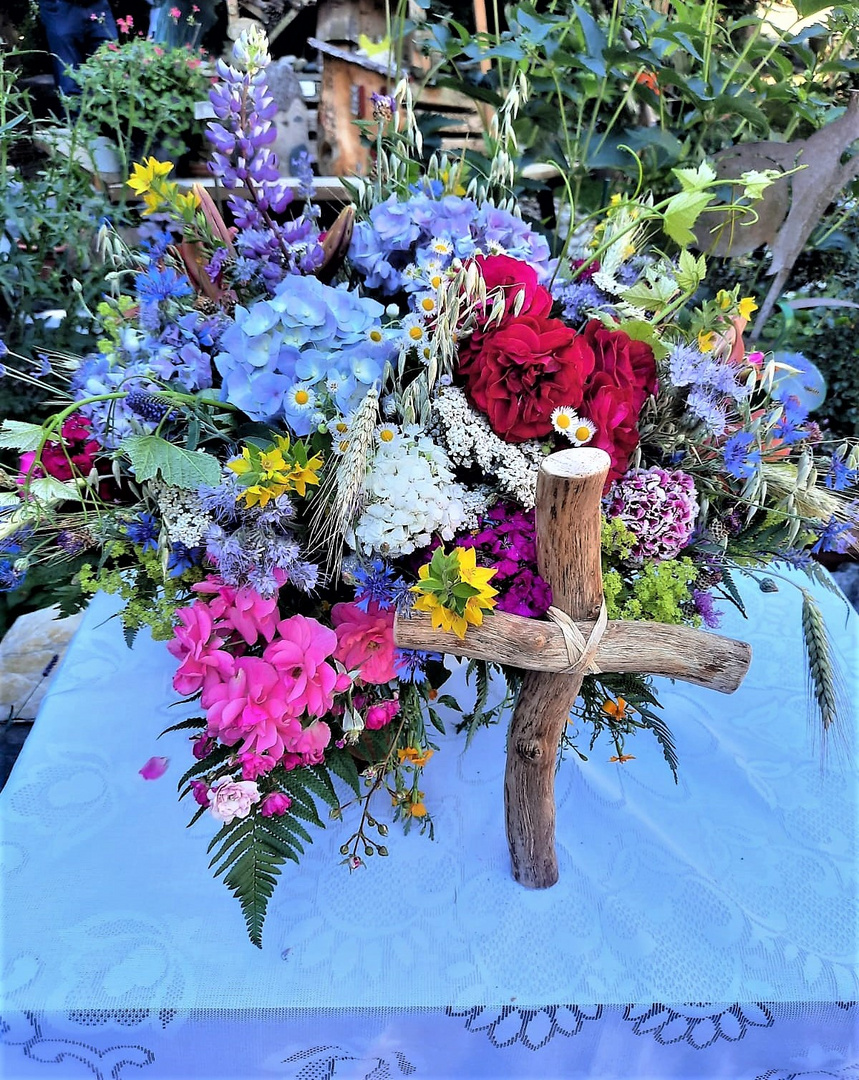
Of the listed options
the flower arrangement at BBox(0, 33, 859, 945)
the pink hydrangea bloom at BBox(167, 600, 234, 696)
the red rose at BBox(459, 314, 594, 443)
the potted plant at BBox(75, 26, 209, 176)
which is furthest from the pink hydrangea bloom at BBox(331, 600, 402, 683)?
the potted plant at BBox(75, 26, 209, 176)

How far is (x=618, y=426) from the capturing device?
708 millimetres

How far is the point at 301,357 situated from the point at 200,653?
300 millimetres

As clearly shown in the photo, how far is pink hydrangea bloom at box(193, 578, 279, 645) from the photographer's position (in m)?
0.69

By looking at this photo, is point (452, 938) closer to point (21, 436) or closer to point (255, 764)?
point (255, 764)

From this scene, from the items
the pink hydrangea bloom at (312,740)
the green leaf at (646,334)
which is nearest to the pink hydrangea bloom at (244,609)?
the pink hydrangea bloom at (312,740)

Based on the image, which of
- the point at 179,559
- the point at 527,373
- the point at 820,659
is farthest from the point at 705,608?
the point at 179,559

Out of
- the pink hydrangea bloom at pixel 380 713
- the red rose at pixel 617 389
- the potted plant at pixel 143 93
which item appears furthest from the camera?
the potted plant at pixel 143 93

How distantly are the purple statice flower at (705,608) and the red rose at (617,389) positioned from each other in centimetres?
19

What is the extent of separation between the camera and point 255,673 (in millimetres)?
684

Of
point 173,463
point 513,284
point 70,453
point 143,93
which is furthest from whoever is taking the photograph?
point 143,93

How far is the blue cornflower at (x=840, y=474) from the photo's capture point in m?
0.76

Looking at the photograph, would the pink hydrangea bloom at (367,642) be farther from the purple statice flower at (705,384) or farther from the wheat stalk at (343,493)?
the purple statice flower at (705,384)

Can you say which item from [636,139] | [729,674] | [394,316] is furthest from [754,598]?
[394,316]

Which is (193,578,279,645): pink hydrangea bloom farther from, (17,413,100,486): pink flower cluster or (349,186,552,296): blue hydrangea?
(349,186,552,296): blue hydrangea
